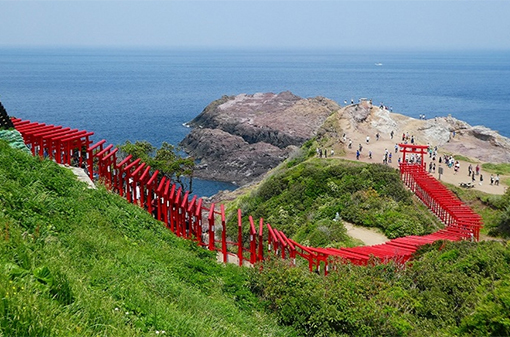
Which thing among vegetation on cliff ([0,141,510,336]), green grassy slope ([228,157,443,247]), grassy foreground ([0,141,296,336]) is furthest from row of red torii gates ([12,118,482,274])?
green grassy slope ([228,157,443,247])

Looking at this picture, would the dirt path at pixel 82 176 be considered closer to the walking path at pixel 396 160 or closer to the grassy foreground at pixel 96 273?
the grassy foreground at pixel 96 273

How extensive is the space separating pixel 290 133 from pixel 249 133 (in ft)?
19.8

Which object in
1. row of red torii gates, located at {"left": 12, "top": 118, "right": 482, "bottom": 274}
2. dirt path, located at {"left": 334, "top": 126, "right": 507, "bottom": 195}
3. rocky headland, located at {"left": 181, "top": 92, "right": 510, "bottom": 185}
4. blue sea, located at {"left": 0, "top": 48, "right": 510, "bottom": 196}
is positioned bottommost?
blue sea, located at {"left": 0, "top": 48, "right": 510, "bottom": 196}

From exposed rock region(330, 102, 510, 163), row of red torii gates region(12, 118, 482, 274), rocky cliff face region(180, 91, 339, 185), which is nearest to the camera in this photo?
row of red torii gates region(12, 118, 482, 274)

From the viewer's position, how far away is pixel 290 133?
76500 millimetres

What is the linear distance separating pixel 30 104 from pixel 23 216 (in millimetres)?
107061

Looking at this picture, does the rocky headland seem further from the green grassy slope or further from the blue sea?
the green grassy slope

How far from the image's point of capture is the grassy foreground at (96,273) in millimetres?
6484

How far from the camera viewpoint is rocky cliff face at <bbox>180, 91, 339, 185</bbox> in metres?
66.3

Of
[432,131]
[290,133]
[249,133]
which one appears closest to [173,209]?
[432,131]

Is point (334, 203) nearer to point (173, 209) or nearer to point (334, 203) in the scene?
point (334, 203)

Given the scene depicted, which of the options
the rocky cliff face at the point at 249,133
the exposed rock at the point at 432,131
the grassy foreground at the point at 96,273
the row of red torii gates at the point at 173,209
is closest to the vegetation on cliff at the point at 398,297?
the grassy foreground at the point at 96,273

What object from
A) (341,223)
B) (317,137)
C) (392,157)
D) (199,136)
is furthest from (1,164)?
(199,136)

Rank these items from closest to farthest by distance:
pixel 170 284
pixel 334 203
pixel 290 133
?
pixel 170 284 < pixel 334 203 < pixel 290 133
